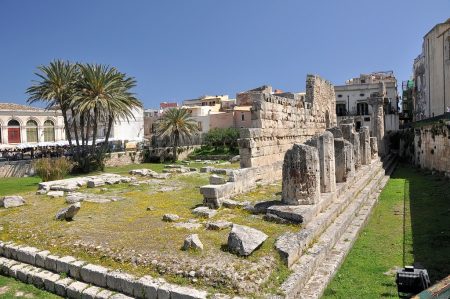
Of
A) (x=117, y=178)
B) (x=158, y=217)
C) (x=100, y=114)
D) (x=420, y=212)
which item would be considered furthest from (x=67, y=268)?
(x=100, y=114)

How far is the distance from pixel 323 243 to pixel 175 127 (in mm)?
29658

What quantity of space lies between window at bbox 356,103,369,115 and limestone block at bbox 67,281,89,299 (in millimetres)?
47713

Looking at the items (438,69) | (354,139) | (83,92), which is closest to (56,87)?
(83,92)

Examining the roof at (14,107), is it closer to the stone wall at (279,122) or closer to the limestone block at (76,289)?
the stone wall at (279,122)

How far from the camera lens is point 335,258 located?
7449mm

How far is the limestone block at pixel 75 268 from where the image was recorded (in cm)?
687

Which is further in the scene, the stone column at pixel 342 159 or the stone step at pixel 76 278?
the stone column at pixel 342 159

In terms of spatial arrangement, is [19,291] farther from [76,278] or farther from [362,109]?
[362,109]

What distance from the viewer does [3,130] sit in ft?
133

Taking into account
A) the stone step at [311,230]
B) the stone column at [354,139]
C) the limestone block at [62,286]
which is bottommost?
the limestone block at [62,286]

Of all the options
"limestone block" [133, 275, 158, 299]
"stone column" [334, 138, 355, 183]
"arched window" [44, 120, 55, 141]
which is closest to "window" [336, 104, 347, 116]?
"arched window" [44, 120, 55, 141]

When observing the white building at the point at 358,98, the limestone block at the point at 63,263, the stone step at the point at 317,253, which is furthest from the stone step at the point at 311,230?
the white building at the point at 358,98

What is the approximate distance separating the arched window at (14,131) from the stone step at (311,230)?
39.3 metres

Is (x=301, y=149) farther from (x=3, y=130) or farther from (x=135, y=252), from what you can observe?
(x=3, y=130)
